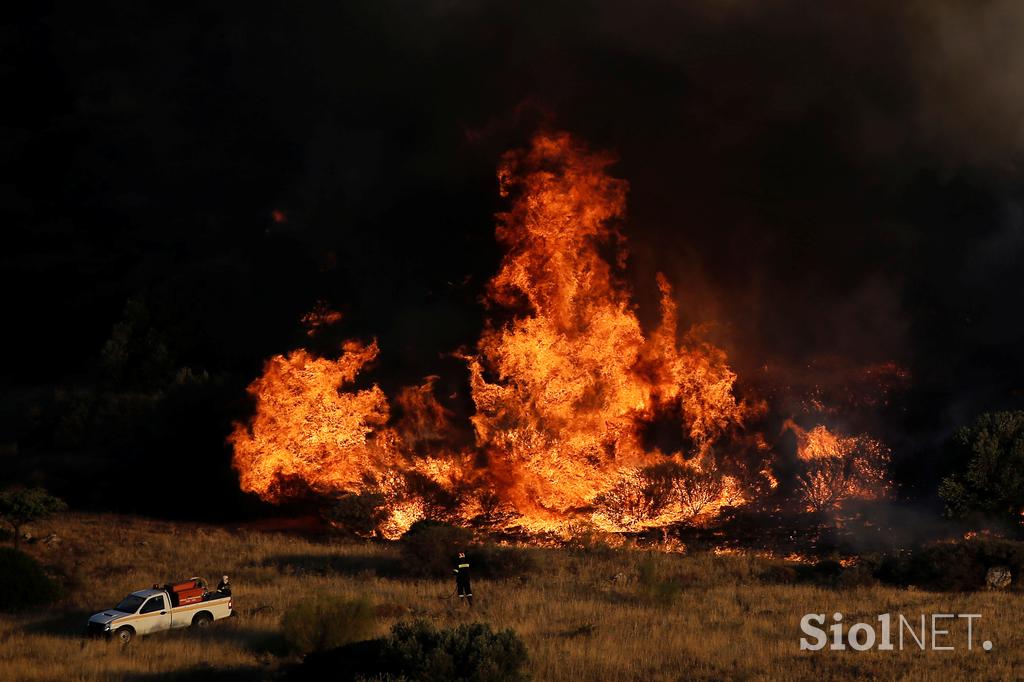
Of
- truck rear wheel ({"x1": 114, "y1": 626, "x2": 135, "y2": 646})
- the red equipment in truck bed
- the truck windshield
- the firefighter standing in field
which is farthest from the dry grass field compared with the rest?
the truck windshield

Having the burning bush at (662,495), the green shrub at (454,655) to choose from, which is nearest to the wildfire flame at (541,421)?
the burning bush at (662,495)

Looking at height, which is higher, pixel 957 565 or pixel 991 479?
pixel 991 479

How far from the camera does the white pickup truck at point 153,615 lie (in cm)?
2134

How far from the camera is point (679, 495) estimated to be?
32.0m

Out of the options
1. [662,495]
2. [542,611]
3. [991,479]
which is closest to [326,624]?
[542,611]

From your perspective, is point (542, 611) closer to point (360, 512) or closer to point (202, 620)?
point (202, 620)

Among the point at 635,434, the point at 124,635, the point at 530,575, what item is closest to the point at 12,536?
the point at 124,635

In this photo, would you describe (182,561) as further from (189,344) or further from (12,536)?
(189,344)

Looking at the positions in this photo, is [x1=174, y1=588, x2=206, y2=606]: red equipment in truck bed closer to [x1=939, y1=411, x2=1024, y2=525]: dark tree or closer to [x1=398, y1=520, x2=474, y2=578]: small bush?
[x1=398, y1=520, x2=474, y2=578]: small bush

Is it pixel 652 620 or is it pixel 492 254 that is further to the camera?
pixel 492 254

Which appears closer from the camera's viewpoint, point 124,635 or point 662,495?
point 124,635

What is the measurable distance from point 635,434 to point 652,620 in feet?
37.5

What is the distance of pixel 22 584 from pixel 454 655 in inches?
584

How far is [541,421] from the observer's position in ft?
105
